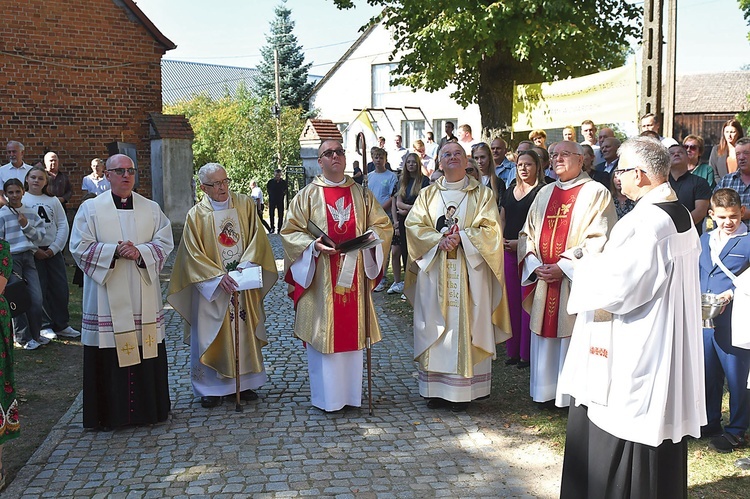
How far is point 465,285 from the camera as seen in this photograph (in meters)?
6.23

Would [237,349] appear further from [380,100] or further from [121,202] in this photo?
[380,100]

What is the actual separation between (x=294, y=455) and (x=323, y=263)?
1696 mm

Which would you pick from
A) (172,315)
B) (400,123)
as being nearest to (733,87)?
(400,123)

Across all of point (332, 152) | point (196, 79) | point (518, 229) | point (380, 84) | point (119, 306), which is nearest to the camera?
point (119, 306)

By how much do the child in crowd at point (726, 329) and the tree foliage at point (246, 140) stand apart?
2889 centimetres

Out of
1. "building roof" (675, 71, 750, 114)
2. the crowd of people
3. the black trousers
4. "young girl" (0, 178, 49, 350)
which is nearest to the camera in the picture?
the black trousers

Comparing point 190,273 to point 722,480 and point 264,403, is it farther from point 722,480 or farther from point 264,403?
point 722,480

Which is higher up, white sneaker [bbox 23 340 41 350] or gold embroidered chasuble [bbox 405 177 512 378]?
gold embroidered chasuble [bbox 405 177 512 378]

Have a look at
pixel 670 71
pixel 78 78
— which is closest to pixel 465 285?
pixel 670 71

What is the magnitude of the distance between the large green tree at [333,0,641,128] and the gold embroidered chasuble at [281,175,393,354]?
8.68m

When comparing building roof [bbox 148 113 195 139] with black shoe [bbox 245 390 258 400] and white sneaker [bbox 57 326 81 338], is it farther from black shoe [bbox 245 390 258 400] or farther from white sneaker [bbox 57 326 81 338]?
black shoe [bbox 245 390 258 400]

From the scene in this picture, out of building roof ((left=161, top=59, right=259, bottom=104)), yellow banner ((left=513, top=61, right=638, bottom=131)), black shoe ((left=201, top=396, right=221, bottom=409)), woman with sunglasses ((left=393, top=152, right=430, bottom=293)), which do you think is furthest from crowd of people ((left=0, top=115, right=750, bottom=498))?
building roof ((left=161, top=59, right=259, bottom=104))

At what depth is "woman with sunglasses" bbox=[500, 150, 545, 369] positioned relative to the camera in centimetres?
726

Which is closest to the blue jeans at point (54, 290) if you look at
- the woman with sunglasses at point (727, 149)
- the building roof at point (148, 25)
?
the woman with sunglasses at point (727, 149)
